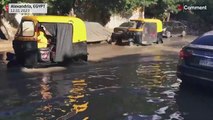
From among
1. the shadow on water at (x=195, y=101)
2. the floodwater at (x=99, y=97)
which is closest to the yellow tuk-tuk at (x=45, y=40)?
the floodwater at (x=99, y=97)

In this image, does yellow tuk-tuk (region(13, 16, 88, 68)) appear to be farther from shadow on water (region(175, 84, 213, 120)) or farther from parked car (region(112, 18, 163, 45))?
parked car (region(112, 18, 163, 45))

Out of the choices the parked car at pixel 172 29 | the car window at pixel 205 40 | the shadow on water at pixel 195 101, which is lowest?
the shadow on water at pixel 195 101

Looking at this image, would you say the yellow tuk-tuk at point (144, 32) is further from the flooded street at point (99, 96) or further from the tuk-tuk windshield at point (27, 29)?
the tuk-tuk windshield at point (27, 29)

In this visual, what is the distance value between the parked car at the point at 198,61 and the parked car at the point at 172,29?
2732 centimetres

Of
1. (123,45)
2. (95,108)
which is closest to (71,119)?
(95,108)

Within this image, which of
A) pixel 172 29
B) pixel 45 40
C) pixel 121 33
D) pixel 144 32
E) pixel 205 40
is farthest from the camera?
pixel 172 29

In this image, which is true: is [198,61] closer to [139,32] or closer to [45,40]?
[45,40]

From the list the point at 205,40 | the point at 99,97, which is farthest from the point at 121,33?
the point at 99,97

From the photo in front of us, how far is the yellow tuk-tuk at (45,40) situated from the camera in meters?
15.0

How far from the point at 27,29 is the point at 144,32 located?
1333cm

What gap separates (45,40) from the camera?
15.6 meters

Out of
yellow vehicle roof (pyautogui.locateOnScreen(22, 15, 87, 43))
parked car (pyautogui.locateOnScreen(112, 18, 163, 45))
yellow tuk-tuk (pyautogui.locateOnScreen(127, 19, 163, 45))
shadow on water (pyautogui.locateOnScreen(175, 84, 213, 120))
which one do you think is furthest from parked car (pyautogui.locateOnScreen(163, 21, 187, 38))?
shadow on water (pyautogui.locateOnScreen(175, 84, 213, 120))

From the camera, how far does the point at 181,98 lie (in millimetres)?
10461

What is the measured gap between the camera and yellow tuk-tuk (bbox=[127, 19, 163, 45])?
27.5m
